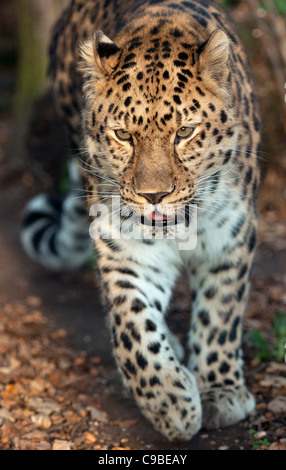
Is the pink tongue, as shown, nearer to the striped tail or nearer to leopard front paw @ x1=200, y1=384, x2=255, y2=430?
leopard front paw @ x1=200, y1=384, x2=255, y2=430

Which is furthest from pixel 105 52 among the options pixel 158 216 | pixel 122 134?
pixel 158 216

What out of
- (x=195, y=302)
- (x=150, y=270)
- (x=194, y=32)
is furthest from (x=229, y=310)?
(x=194, y=32)

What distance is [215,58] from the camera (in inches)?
166

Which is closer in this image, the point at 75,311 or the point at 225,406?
the point at 225,406

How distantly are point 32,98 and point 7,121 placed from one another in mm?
3181

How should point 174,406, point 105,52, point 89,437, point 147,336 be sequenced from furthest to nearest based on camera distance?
point 89,437
point 147,336
point 174,406
point 105,52

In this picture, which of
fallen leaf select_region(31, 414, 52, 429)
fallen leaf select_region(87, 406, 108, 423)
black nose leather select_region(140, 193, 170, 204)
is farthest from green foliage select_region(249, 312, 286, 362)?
black nose leather select_region(140, 193, 170, 204)

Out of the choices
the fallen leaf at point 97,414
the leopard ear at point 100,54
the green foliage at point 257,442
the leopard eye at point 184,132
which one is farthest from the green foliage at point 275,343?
the leopard ear at point 100,54

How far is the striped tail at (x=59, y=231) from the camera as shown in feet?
22.9

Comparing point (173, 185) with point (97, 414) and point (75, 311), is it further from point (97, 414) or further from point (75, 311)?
point (75, 311)

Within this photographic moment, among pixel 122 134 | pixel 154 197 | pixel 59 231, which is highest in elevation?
pixel 122 134

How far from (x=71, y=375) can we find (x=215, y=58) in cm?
282

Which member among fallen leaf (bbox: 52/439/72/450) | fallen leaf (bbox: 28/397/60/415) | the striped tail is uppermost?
the striped tail

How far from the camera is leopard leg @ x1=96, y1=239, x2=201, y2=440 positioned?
4.50 m
